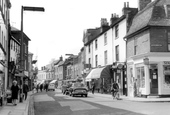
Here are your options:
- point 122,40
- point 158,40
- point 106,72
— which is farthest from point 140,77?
point 106,72

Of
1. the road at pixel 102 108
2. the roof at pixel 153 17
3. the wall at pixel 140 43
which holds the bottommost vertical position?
the road at pixel 102 108

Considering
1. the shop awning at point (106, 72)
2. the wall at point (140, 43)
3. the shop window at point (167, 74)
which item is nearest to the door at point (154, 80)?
the shop window at point (167, 74)

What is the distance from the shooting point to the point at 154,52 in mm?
23172

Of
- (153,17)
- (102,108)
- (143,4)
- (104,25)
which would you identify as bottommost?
(102,108)

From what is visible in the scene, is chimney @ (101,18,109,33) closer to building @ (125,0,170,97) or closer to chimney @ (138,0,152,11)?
chimney @ (138,0,152,11)

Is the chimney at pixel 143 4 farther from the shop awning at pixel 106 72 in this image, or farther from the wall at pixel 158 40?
the shop awning at pixel 106 72

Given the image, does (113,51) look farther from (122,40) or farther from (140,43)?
(140,43)

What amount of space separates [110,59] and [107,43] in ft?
8.50

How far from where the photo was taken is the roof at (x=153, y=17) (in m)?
24.1

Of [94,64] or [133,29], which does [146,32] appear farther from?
[94,64]

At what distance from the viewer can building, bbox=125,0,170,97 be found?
926 inches

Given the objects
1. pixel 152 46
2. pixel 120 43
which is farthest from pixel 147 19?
pixel 120 43

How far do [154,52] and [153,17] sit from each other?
12.5 feet

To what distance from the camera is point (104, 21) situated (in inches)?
1625
